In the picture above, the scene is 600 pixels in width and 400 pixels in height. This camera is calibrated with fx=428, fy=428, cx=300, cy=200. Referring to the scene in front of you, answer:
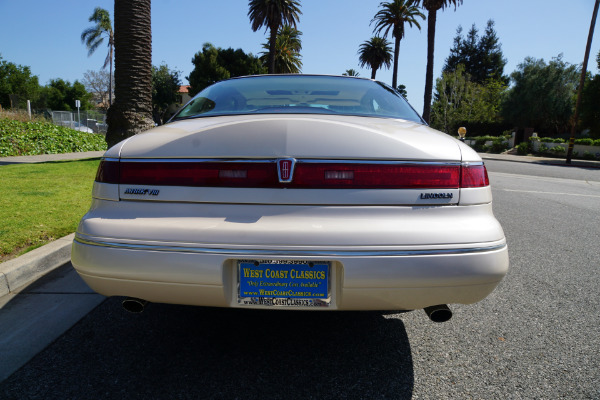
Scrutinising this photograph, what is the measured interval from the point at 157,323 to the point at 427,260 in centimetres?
176

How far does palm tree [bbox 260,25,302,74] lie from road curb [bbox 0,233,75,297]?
40.8m

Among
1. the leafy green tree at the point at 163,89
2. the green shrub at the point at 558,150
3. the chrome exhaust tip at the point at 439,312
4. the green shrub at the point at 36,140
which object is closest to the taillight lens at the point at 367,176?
the chrome exhaust tip at the point at 439,312

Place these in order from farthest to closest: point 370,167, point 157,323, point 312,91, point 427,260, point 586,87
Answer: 1. point 586,87
2. point 312,91
3. point 157,323
4. point 370,167
5. point 427,260

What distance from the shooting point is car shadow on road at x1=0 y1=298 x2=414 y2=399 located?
199cm

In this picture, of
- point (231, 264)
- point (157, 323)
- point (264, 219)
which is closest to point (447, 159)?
point (264, 219)

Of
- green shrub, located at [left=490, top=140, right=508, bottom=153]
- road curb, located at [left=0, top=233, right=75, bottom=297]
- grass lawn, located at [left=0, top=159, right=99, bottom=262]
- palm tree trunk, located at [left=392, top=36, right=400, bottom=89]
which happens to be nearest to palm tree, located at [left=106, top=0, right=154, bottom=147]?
grass lawn, located at [left=0, top=159, right=99, bottom=262]

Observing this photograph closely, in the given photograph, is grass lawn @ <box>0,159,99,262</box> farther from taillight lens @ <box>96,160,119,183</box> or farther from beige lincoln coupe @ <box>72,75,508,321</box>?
beige lincoln coupe @ <box>72,75,508,321</box>

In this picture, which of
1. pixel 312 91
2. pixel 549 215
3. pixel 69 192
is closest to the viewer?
pixel 312 91

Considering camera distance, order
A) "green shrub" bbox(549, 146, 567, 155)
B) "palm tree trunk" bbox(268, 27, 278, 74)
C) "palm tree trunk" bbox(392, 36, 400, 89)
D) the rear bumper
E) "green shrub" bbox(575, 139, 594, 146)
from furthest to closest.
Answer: "palm tree trunk" bbox(392, 36, 400, 89) < "palm tree trunk" bbox(268, 27, 278, 74) < "green shrub" bbox(549, 146, 567, 155) < "green shrub" bbox(575, 139, 594, 146) < the rear bumper

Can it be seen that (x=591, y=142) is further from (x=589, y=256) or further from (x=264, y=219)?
(x=264, y=219)

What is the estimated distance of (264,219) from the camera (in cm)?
188

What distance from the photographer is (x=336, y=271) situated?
1.85 m

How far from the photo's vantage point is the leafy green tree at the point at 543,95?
3984 cm

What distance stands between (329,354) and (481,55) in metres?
76.3
